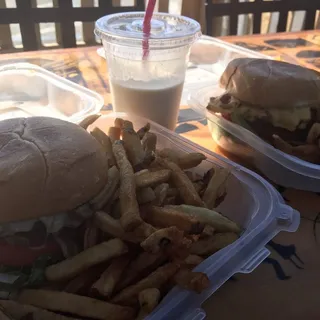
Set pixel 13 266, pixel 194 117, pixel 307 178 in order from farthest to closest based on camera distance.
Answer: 1. pixel 194 117
2. pixel 307 178
3. pixel 13 266

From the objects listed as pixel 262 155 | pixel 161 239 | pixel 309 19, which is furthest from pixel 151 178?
pixel 309 19

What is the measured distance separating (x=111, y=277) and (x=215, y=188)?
0.43 meters

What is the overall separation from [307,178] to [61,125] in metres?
0.82

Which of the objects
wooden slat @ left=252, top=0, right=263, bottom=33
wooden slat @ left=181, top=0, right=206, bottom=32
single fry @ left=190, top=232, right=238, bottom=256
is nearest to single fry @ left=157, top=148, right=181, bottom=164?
single fry @ left=190, top=232, right=238, bottom=256

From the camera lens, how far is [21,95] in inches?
88.0

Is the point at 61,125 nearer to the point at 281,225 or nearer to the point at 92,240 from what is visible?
the point at 92,240

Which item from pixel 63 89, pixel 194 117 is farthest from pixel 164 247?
pixel 63 89

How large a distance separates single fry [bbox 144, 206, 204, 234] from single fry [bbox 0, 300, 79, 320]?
0.33 m

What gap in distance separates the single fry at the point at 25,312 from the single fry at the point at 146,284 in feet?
0.42

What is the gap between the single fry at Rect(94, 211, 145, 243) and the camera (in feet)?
3.67

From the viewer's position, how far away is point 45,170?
3.61ft

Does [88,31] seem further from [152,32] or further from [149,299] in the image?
[149,299]

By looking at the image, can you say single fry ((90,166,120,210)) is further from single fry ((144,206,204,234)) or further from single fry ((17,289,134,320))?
single fry ((17,289,134,320))

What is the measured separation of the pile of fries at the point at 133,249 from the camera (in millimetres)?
1009
